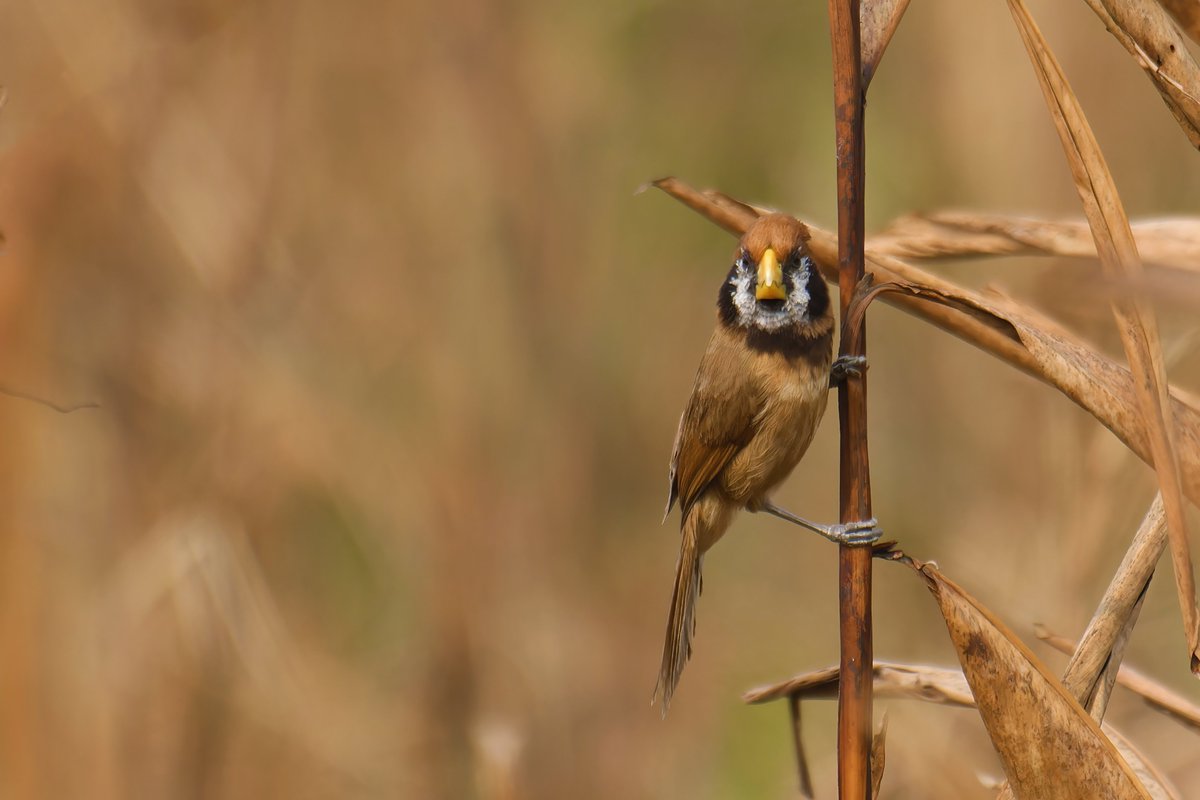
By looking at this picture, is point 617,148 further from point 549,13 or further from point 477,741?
point 477,741

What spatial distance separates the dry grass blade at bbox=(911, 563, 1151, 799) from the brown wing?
4.49ft

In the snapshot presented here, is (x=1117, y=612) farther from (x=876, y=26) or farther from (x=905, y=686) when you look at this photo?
(x=876, y=26)

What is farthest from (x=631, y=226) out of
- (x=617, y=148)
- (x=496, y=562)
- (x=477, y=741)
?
(x=477, y=741)

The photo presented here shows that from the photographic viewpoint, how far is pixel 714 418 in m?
3.11

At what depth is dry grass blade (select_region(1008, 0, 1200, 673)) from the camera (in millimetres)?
1524

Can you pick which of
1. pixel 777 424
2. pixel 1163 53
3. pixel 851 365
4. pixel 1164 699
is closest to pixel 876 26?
pixel 1163 53

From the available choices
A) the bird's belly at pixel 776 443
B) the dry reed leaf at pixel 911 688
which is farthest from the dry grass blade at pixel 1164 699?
the bird's belly at pixel 776 443

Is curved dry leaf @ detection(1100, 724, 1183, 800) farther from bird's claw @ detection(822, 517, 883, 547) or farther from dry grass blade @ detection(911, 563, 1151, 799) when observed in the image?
bird's claw @ detection(822, 517, 883, 547)

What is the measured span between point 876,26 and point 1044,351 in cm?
52

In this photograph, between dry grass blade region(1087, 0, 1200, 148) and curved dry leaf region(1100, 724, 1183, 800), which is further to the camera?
curved dry leaf region(1100, 724, 1183, 800)

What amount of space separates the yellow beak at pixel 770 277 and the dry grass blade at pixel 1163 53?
2.90 feet

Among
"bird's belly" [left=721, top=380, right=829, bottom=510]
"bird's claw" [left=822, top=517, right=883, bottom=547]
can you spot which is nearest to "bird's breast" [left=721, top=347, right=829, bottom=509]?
"bird's belly" [left=721, top=380, right=829, bottom=510]

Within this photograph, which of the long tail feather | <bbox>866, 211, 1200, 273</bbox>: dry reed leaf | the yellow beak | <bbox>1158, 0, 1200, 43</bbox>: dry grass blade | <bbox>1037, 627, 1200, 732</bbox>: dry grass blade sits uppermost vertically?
<bbox>1158, 0, 1200, 43</bbox>: dry grass blade

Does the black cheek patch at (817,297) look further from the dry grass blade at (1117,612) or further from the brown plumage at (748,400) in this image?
the dry grass blade at (1117,612)
